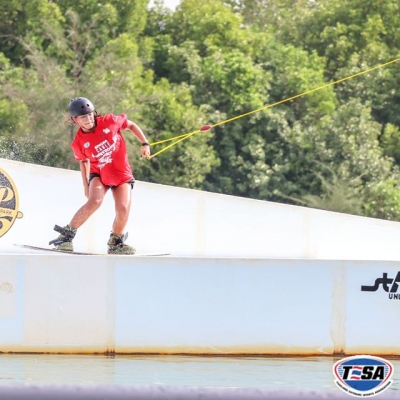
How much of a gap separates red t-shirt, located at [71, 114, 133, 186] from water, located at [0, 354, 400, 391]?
165 cm

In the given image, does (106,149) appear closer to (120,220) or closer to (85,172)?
(85,172)

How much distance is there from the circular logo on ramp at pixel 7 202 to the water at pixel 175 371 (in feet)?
5.64

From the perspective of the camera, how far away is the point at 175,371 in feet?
22.0

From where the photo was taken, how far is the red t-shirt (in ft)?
26.7

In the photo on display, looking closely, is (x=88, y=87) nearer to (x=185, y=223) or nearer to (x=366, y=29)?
(x=366, y=29)

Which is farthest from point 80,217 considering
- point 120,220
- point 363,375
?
point 363,375

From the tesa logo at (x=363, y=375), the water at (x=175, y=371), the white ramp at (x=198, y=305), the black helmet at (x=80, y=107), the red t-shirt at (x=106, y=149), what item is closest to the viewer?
the tesa logo at (x=363, y=375)

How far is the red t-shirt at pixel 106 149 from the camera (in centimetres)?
813

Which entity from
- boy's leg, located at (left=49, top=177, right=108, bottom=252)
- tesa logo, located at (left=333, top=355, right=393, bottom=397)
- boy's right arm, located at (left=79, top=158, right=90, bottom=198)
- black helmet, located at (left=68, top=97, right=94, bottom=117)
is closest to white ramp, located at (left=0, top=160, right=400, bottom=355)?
boy's leg, located at (left=49, top=177, right=108, bottom=252)

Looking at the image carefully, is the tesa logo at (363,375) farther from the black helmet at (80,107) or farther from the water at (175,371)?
the black helmet at (80,107)

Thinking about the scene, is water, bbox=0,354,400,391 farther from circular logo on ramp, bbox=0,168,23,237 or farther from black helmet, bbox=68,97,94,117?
black helmet, bbox=68,97,94,117

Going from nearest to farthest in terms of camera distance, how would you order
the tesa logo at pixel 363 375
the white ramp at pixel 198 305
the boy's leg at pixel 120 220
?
the tesa logo at pixel 363 375 < the white ramp at pixel 198 305 < the boy's leg at pixel 120 220

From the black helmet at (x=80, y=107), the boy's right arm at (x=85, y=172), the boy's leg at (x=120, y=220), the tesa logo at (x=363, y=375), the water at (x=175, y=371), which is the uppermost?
the black helmet at (x=80, y=107)

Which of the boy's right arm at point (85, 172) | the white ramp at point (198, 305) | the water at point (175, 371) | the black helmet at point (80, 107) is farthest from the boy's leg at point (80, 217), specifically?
the water at point (175, 371)
